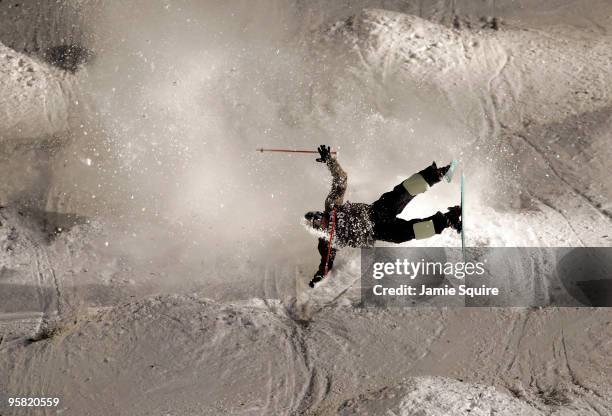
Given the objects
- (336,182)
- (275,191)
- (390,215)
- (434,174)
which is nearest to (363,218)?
(390,215)

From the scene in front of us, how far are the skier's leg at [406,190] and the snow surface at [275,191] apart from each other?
3.00 ft

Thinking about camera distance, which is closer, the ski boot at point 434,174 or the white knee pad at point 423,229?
the white knee pad at point 423,229

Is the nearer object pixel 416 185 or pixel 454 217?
pixel 454 217

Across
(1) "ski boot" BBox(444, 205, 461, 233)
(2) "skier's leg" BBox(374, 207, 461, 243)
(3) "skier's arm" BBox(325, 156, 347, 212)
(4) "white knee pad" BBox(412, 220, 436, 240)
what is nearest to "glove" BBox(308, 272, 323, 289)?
(3) "skier's arm" BBox(325, 156, 347, 212)

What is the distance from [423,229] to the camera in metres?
7.52

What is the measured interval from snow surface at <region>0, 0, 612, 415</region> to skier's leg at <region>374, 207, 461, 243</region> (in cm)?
86

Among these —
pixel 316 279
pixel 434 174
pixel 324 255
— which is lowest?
pixel 316 279

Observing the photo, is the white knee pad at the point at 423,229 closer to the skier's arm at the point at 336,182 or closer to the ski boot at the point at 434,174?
the ski boot at the point at 434,174

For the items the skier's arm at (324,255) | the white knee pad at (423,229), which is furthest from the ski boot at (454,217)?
the skier's arm at (324,255)

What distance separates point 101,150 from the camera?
10.3 m

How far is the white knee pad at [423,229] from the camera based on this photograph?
24.6 ft

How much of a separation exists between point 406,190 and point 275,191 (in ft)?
8.34

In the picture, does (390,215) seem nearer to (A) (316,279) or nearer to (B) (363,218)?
(B) (363,218)

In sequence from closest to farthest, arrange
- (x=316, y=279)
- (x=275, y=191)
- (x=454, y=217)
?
(x=454, y=217)
(x=316, y=279)
(x=275, y=191)
